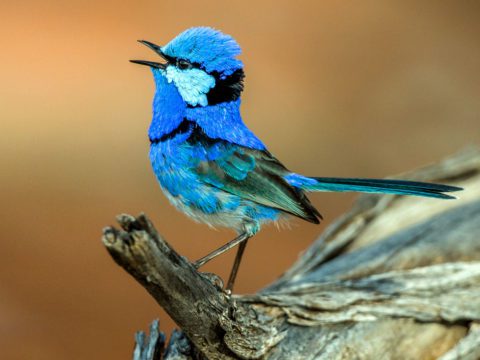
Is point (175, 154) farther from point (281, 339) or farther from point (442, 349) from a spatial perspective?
point (442, 349)

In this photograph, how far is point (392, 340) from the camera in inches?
122

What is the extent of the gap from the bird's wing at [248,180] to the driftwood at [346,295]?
36 cm

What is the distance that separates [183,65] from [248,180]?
515 mm

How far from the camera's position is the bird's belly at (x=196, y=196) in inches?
115

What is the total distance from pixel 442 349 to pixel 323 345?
52 cm

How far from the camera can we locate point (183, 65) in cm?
302

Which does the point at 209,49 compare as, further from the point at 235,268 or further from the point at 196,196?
the point at 235,268

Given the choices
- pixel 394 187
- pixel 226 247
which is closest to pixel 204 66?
pixel 226 247

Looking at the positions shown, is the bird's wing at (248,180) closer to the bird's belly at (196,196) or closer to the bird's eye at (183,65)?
the bird's belly at (196,196)

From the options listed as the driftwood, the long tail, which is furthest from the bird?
the driftwood

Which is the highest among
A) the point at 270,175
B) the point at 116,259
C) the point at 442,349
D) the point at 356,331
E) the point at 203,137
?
the point at 203,137

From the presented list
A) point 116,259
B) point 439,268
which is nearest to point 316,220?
point 439,268

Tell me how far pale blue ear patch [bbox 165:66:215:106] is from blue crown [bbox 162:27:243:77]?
1.4 inches

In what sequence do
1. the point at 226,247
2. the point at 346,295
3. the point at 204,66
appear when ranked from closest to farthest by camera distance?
the point at 226,247 → the point at 204,66 → the point at 346,295
